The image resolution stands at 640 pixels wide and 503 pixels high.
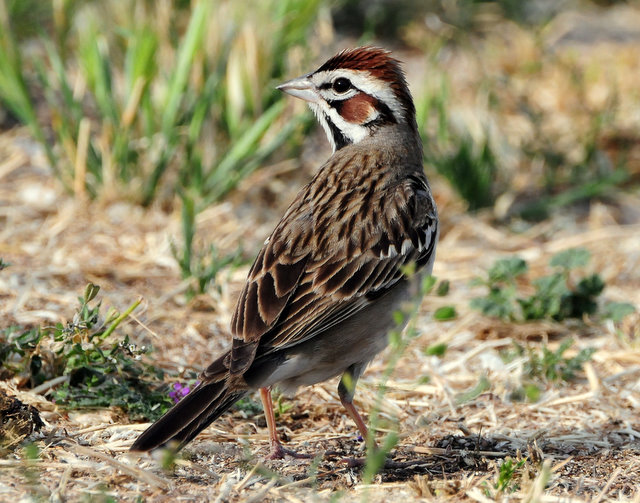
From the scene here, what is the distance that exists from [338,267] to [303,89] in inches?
48.7

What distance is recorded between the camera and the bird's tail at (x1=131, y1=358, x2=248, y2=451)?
368 cm

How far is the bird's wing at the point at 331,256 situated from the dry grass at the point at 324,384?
541 mm

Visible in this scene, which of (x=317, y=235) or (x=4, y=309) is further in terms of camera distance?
(x=4, y=309)

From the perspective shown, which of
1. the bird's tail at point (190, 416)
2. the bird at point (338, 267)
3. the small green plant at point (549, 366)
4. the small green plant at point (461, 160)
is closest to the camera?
the bird's tail at point (190, 416)

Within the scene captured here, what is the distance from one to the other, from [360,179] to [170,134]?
93.4 inches

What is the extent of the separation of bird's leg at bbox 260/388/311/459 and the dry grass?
5 cm

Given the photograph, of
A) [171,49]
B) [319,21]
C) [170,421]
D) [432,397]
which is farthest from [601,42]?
[170,421]

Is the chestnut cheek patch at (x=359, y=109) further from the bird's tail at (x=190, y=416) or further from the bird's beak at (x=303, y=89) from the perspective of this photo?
the bird's tail at (x=190, y=416)

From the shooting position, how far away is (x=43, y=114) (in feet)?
26.4

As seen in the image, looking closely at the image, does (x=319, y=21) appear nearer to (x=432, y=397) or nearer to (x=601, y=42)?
(x=601, y=42)

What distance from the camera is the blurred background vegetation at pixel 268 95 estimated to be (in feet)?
22.5

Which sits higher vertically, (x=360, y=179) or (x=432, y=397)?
(x=360, y=179)

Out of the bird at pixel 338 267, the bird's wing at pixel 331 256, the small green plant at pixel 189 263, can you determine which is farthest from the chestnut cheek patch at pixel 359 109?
the small green plant at pixel 189 263

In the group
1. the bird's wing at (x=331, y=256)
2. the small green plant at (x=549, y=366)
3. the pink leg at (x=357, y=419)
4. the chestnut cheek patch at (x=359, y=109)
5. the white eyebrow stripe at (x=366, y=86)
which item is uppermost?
the white eyebrow stripe at (x=366, y=86)
